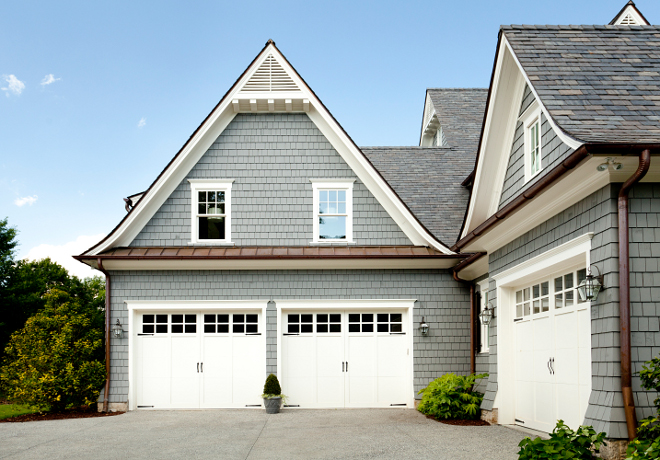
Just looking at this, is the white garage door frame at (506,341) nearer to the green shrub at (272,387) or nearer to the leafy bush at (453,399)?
the leafy bush at (453,399)

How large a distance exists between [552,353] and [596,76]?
12.3 ft

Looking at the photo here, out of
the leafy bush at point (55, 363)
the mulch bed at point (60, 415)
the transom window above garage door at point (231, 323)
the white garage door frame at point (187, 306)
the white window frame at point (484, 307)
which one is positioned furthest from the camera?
the transom window above garage door at point (231, 323)

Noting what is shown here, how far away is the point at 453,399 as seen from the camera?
12312 millimetres

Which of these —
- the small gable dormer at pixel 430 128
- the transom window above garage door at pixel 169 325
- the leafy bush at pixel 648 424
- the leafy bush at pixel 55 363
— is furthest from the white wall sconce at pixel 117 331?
the small gable dormer at pixel 430 128

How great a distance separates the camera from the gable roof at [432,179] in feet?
52.3

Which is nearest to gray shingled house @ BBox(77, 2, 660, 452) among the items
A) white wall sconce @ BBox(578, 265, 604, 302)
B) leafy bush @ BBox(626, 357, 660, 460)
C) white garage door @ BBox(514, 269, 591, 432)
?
white garage door @ BBox(514, 269, 591, 432)

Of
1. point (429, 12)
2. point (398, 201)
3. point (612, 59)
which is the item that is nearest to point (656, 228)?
point (612, 59)

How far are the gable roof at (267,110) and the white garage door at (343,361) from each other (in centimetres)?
232

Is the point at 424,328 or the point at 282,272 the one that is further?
the point at 282,272

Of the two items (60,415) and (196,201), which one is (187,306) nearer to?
(196,201)

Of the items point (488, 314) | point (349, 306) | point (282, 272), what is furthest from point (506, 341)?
point (282, 272)

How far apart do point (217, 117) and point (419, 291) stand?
579 centimetres

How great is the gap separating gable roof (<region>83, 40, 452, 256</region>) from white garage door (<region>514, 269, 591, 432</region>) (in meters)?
4.16

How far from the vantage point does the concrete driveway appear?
28.3 feet
